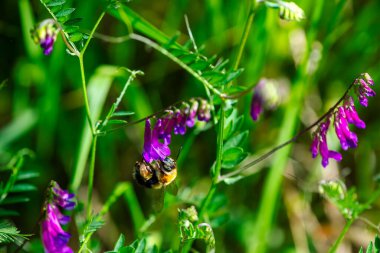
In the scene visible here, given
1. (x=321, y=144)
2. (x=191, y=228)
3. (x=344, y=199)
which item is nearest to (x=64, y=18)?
(x=191, y=228)

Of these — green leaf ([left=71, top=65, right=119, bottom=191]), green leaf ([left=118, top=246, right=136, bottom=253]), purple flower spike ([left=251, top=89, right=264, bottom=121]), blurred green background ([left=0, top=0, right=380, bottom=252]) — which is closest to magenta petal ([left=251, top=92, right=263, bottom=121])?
purple flower spike ([left=251, top=89, right=264, bottom=121])

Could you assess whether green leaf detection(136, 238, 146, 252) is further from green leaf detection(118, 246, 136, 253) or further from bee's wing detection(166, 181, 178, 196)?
bee's wing detection(166, 181, 178, 196)

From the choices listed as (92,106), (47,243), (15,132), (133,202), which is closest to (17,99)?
(15,132)

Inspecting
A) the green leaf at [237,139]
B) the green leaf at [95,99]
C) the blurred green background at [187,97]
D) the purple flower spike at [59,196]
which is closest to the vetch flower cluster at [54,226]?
the purple flower spike at [59,196]

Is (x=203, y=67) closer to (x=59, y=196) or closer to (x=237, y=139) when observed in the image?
(x=237, y=139)

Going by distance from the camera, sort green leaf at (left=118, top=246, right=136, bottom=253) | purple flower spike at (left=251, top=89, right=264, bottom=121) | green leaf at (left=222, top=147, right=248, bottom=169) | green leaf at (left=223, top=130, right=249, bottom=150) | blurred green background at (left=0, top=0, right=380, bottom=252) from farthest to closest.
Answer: blurred green background at (left=0, top=0, right=380, bottom=252) < green leaf at (left=223, top=130, right=249, bottom=150) < green leaf at (left=222, top=147, right=248, bottom=169) < green leaf at (left=118, top=246, right=136, bottom=253) < purple flower spike at (left=251, top=89, right=264, bottom=121)

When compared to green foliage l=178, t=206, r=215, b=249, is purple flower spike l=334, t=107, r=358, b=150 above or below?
above
